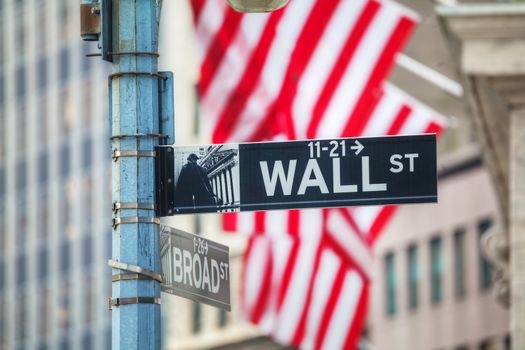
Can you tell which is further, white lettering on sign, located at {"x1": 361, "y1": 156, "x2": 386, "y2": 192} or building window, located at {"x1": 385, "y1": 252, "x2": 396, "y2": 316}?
building window, located at {"x1": 385, "y1": 252, "x2": 396, "y2": 316}

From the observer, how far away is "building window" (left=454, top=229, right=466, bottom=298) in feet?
190

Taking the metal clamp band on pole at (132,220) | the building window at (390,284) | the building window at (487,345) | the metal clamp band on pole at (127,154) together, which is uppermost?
the metal clamp band on pole at (127,154)

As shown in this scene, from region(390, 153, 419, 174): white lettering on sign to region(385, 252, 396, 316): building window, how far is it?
167 feet

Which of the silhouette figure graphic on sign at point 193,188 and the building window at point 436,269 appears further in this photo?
the building window at point 436,269

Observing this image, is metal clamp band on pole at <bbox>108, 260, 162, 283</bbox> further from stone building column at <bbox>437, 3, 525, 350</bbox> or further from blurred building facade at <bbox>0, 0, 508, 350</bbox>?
blurred building facade at <bbox>0, 0, 508, 350</bbox>

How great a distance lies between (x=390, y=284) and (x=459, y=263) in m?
3.02

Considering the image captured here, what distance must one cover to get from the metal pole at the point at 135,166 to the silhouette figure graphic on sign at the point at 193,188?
0.15 meters

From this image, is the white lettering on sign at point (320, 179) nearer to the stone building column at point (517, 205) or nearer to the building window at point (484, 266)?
the stone building column at point (517, 205)

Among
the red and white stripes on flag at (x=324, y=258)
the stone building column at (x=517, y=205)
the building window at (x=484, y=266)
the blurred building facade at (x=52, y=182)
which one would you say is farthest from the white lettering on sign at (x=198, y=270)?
the blurred building facade at (x=52, y=182)

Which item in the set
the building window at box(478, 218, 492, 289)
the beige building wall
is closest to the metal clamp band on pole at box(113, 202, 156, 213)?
the beige building wall

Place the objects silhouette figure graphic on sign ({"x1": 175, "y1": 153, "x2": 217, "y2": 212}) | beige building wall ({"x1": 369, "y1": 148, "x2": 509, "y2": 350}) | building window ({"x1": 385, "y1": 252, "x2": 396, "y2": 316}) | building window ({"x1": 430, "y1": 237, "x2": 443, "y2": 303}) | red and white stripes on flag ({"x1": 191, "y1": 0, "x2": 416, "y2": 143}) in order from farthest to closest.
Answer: building window ({"x1": 385, "y1": 252, "x2": 396, "y2": 316})
building window ({"x1": 430, "y1": 237, "x2": 443, "y2": 303})
beige building wall ({"x1": 369, "y1": 148, "x2": 509, "y2": 350})
red and white stripes on flag ({"x1": 191, "y1": 0, "x2": 416, "y2": 143})
silhouette figure graphic on sign ({"x1": 175, "y1": 153, "x2": 217, "y2": 212})

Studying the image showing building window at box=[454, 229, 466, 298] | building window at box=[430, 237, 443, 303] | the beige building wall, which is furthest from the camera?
building window at box=[430, 237, 443, 303]

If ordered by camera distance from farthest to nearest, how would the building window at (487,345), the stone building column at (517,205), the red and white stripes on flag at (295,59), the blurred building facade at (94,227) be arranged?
the blurred building facade at (94,227)
the building window at (487,345)
the red and white stripes on flag at (295,59)
the stone building column at (517,205)

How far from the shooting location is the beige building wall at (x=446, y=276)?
186 feet
